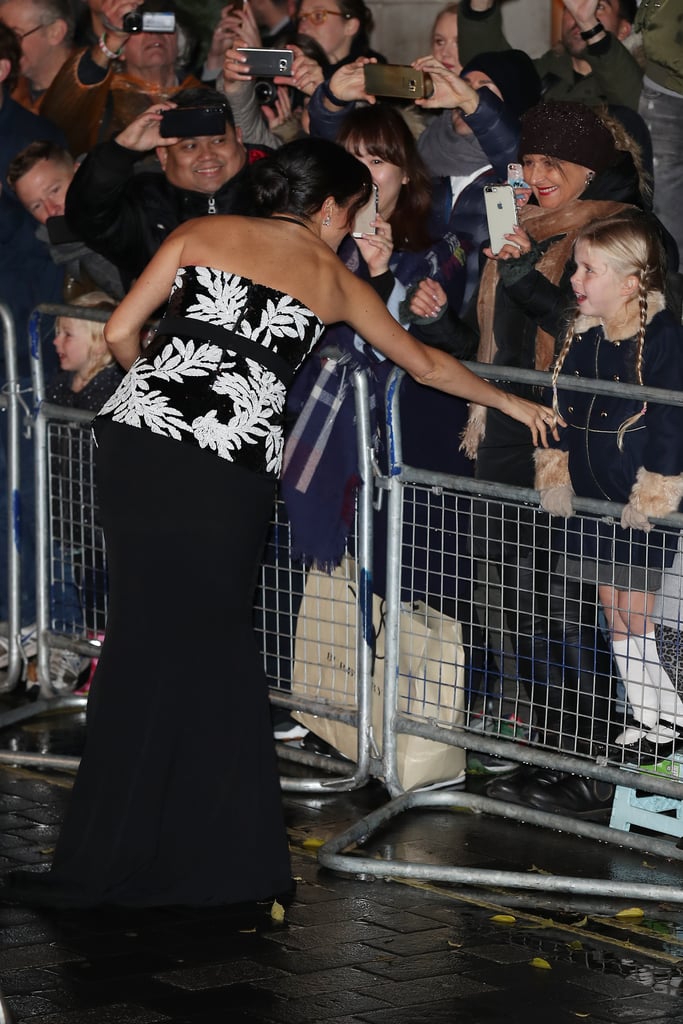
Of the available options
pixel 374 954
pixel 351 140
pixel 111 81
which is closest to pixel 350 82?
pixel 351 140

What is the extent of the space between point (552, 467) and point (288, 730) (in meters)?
1.89

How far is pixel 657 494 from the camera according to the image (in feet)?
18.1

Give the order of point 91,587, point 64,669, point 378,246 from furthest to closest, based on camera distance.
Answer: point 64,669 → point 91,587 → point 378,246

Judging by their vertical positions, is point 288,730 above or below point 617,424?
below

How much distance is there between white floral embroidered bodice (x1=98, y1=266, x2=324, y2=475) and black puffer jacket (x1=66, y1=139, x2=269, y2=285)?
1774mm

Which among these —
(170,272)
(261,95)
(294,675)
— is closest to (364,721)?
(294,675)

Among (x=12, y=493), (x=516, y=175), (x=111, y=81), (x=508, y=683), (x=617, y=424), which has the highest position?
(x=111, y=81)

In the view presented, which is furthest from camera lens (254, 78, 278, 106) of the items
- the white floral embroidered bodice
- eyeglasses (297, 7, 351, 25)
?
the white floral embroidered bodice

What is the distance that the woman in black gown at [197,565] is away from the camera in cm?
516

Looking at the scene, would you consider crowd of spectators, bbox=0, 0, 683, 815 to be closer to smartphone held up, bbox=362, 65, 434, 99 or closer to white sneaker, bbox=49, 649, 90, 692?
smartphone held up, bbox=362, 65, 434, 99

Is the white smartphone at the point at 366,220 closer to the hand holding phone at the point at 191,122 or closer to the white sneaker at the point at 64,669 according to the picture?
the hand holding phone at the point at 191,122

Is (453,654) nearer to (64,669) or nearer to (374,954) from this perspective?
(374,954)

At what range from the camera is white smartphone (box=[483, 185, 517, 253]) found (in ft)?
19.5

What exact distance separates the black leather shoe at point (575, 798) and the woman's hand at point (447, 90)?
2.55 m
